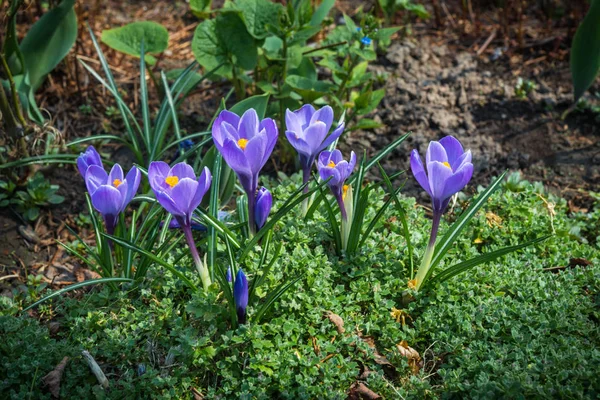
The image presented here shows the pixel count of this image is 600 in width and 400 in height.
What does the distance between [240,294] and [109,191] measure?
→ 50 centimetres

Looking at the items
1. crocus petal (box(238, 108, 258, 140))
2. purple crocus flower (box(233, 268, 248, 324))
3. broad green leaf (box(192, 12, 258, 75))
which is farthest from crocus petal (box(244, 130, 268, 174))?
broad green leaf (box(192, 12, 258, 75))

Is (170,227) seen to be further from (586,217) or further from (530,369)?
(586,217)

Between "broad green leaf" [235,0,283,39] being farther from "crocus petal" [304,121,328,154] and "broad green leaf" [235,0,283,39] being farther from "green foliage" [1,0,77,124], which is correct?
"crocus petal" [304,121,328,154]

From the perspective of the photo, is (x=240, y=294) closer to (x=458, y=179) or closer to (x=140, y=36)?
(x=458, y=179)

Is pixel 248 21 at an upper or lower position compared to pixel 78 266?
upper

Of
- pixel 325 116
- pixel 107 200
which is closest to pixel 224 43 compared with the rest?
pixel 325 116

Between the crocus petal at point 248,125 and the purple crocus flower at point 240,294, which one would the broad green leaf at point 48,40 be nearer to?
the crocus petal at point 248,125

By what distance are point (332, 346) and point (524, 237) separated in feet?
3.37

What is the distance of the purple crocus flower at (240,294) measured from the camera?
5.98 feet

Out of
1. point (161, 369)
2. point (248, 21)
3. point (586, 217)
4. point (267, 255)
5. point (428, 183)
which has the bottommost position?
point (586, 217)

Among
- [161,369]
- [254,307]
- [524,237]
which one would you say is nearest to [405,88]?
[524,237]

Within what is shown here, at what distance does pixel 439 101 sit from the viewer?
3555 mm

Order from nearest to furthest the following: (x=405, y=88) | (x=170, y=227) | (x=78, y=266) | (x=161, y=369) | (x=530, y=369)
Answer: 1. (x=530, y=369)
2. (x=161, y=369)
3. (x=170, y=227)
4. (x=78, y=266)
5. (x=405, y=88)

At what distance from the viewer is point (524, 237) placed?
2506 mm
